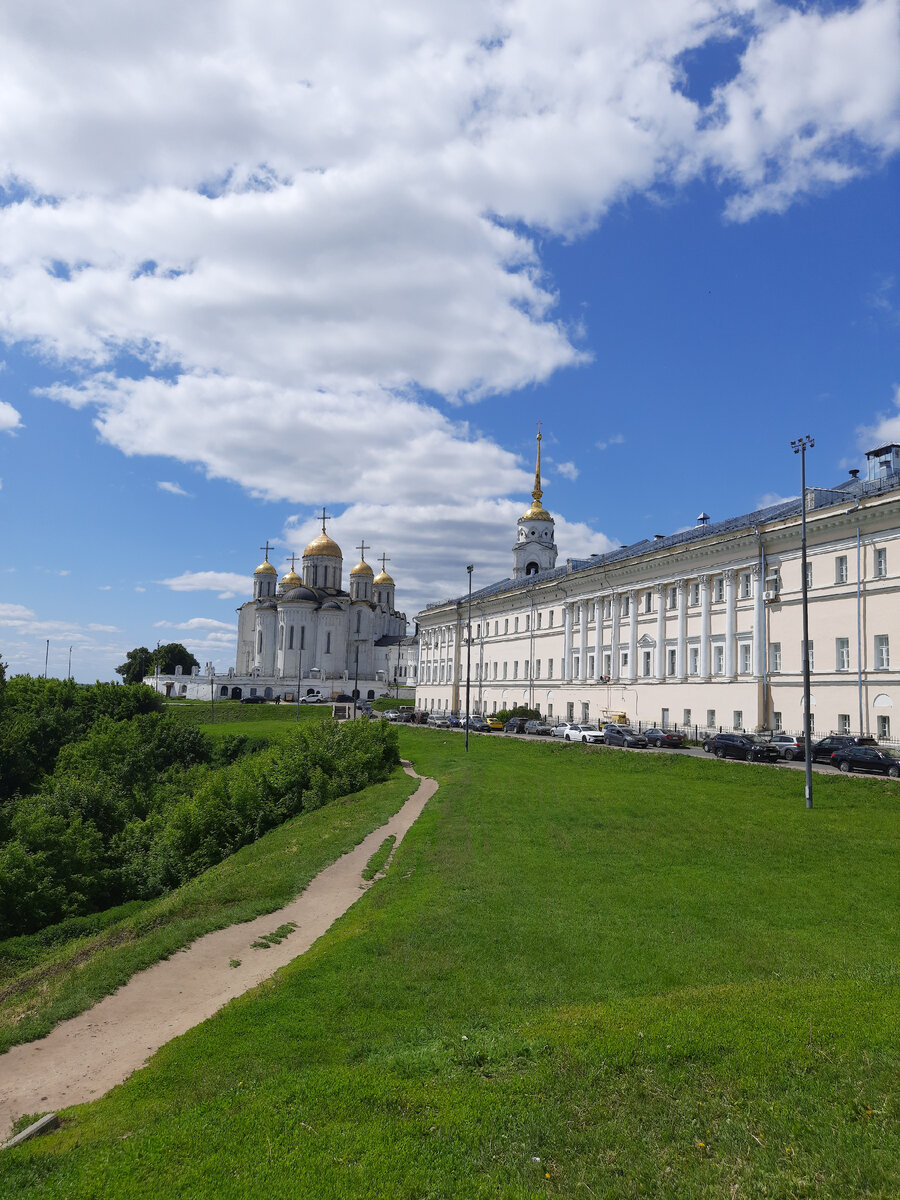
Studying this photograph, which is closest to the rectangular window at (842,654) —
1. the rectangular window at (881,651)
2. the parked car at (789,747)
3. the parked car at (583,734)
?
the rectangular window at (881,651)

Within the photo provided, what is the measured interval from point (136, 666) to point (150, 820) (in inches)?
4543

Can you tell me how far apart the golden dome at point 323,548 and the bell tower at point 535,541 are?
134 feet

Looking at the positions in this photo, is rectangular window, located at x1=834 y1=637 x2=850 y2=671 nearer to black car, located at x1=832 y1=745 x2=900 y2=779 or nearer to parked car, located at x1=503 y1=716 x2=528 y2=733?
black car, located at x1=832 y1=745 x2=900 y2=779

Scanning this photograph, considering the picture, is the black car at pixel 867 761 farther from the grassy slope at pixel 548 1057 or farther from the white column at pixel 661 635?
the white column at pixel 661 635

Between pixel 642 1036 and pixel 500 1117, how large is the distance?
6.15ft

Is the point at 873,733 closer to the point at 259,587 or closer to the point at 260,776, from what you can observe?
the point at 260,776

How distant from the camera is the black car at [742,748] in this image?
35.6 m

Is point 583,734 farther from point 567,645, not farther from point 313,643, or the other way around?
point 313,643

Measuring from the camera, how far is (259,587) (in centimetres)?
13112

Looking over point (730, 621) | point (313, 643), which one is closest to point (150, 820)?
point (730, 621)

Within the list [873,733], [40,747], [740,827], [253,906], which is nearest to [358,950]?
[253,906]

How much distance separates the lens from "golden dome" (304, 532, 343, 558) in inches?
5010

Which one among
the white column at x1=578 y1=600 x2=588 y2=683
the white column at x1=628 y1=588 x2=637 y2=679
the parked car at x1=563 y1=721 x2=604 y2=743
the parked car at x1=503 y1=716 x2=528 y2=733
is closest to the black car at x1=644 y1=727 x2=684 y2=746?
the parked car at x1=563 y1=721 x2=604 y2=743

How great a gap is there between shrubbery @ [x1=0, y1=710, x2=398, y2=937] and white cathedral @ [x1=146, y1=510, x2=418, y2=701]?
66.9m
